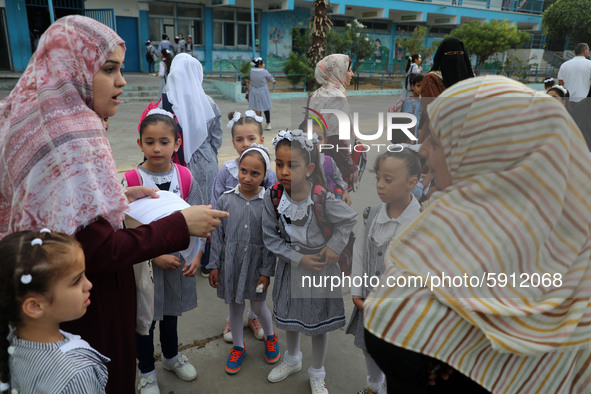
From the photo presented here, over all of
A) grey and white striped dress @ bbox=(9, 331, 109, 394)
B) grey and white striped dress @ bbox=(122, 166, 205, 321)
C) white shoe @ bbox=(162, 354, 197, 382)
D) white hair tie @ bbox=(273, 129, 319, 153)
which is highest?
white hair tie @ bbox=(273, 129, 319, 153)

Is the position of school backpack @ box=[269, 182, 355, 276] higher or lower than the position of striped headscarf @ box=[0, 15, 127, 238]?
lower

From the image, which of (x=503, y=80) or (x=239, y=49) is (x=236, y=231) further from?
(x=239, y=49)

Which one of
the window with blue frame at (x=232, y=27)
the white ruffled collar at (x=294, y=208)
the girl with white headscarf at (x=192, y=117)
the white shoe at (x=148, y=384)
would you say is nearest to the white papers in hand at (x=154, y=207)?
the white ruffled collar at (x=294, y=208)

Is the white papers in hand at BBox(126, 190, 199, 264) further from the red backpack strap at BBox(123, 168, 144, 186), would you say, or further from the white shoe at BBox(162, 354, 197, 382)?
the white shoe at BBox(162, 354, 197, 382)

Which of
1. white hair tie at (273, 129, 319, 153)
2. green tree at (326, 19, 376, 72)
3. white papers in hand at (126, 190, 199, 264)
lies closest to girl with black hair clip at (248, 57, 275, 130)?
white hair tie at (273, 129, 319, 153)

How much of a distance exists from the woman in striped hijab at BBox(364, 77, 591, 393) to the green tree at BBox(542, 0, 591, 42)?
2633cm

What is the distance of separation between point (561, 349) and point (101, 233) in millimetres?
1343

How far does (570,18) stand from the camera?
21.7 meters

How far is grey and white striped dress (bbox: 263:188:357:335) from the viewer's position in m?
2.15

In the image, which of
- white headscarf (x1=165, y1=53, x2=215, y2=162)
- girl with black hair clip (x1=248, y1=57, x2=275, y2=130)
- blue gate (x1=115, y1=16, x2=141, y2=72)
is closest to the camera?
white headscarf (x1=165, y1=53, x2=215, y2=162)

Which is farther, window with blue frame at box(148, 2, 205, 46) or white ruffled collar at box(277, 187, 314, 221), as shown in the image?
window with blue frame at box(148, 2, 205, 46)

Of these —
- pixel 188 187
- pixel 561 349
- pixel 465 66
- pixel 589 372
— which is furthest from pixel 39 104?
pixel 465 66

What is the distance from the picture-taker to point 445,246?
1004 mm

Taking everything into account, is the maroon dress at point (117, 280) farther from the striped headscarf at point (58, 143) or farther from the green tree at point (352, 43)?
the green tree at point (352, 43)
